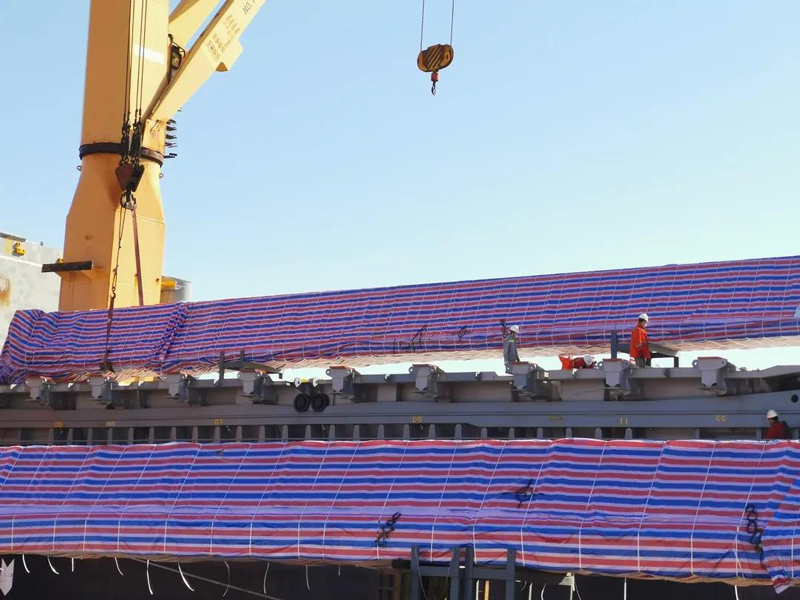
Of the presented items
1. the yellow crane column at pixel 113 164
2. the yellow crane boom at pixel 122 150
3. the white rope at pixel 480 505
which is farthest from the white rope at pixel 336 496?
the yellow crane column at pixel 113 164

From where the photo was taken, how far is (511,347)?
19375mm

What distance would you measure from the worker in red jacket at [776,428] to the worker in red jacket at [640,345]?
2.20 metres

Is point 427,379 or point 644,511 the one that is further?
point 427,379

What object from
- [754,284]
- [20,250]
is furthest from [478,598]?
[20,250]

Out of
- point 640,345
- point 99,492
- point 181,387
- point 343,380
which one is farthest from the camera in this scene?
point 181,387

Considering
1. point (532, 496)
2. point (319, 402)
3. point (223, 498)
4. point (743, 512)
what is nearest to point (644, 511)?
point (743, 512)

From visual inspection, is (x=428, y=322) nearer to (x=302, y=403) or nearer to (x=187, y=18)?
(x=302, y=403)

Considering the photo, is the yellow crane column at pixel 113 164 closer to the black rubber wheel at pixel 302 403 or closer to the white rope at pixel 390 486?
the black rubber wheel at pixel 302 403

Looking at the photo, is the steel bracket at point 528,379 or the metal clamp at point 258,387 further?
the metal clamp at point 258,387

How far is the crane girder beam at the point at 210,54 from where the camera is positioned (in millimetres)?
28641

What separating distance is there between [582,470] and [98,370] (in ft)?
41.9

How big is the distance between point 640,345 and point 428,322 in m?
4.24

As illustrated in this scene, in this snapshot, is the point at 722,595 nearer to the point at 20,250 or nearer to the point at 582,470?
the point at 582,470

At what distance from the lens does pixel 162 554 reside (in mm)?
17203
